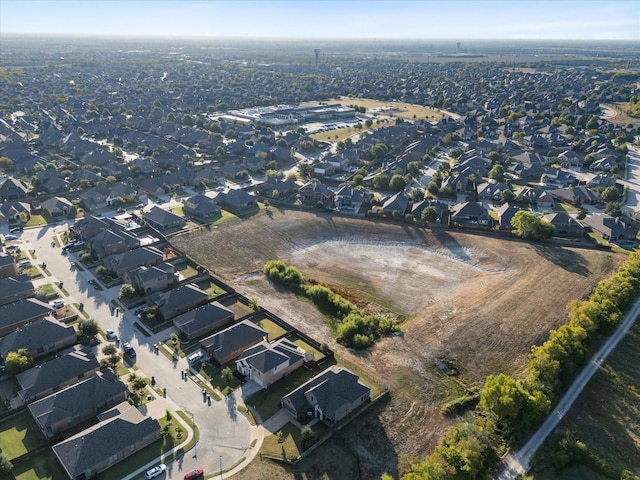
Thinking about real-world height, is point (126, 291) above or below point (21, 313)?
below

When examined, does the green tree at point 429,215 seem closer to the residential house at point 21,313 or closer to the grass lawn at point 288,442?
the grass lawn at point 288,442

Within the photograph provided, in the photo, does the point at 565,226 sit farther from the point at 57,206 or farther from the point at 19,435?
the point at 57,206

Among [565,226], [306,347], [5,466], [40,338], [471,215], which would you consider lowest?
[306,347]

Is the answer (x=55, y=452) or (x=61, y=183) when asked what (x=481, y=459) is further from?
(x=61, y=183)

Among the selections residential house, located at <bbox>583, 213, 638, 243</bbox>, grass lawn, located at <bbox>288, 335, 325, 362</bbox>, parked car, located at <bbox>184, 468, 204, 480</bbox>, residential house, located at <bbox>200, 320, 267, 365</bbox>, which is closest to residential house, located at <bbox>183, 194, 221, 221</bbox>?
residential house, located at <bbox>200, 320, 267, 365</bbox>

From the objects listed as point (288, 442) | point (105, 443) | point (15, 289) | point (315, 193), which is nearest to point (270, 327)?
point (288, 442)

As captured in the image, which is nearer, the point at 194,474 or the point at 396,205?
the point at 194,474

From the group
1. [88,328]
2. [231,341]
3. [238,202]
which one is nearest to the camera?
[231,341]

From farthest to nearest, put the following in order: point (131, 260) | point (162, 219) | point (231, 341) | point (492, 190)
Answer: point (492, 190), point (162, 219), point (131, 260), point (231, 341)

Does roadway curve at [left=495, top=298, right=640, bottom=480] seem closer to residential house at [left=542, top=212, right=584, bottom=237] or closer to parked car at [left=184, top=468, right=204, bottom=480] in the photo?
residential house at [left=542, top=212, right=584, bottom=237]
